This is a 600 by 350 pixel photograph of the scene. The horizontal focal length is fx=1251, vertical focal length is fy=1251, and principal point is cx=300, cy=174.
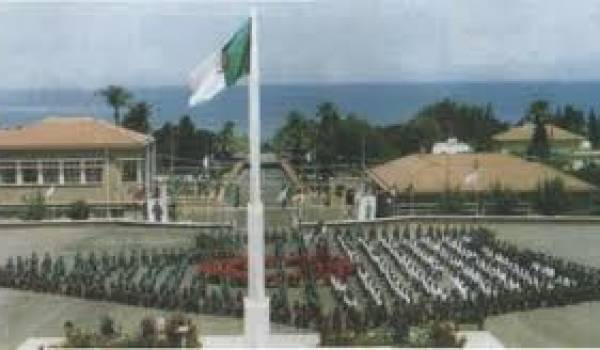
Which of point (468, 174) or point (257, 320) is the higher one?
point (468, 174)

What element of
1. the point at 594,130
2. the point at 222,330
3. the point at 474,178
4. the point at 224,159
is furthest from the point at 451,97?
the point at 222,330

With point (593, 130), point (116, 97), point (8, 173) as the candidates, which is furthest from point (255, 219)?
point (593, 130)

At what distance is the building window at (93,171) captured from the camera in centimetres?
2370

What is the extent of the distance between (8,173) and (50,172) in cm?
83

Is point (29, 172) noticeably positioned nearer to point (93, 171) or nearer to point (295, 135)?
point (93, 171)

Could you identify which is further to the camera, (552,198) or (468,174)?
(468,174)

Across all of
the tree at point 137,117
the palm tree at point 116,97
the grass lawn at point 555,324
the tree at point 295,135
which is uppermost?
the palm tree at point 116,97

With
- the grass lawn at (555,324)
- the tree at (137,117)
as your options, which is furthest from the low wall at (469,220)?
the tree at (137,117)

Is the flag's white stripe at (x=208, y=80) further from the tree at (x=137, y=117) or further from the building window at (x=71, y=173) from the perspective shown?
the tree at (x=137, y=117)

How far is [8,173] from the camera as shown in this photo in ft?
78.0

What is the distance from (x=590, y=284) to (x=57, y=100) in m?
13.8

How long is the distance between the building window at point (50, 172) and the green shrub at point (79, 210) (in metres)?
0.57

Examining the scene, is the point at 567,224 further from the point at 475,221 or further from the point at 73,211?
the point at 73,211

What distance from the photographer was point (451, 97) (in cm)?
3522
